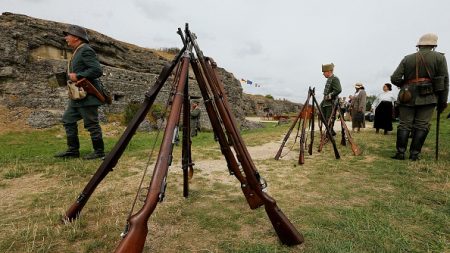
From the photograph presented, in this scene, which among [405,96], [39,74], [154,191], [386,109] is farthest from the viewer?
[39,74]

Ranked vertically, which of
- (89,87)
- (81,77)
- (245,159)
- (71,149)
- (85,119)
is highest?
(81,77)

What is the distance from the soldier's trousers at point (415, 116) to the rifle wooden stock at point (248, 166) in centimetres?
499

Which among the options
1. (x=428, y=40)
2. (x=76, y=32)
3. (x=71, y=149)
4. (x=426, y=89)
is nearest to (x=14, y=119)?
(x=71, y=149)

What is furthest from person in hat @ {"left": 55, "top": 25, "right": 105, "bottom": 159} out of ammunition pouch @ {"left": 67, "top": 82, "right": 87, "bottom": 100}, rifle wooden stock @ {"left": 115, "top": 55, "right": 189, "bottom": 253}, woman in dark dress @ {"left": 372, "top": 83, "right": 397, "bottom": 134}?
woman in dark dress @ {"left": 372, "top": 83, "right": 397, "bottom": 134}

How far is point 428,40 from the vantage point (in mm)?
5785

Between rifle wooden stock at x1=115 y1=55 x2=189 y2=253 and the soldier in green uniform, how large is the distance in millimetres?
5475

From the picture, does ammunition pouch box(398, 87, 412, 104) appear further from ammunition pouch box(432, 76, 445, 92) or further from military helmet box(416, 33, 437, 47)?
military helmet box(416, 33, 437, 47)

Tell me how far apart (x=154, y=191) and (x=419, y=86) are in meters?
6.04

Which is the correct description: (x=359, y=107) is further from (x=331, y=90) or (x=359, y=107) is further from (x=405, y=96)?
(x=405, y=96)

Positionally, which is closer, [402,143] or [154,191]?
[154,191]

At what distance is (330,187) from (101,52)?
19278mm

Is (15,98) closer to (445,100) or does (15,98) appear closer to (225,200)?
(225,200)

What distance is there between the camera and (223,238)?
98.1 inches

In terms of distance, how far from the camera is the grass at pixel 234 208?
2.39 meters
